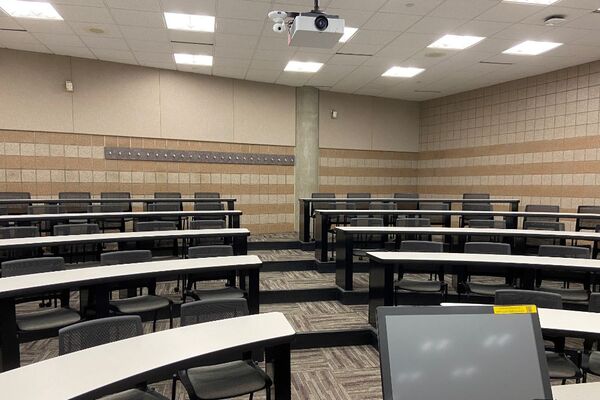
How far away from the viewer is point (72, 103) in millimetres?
7863

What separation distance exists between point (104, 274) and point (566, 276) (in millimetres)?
4934

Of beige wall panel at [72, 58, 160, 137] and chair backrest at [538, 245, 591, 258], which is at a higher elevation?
beige wall panel at [72, 58, 160, 137]

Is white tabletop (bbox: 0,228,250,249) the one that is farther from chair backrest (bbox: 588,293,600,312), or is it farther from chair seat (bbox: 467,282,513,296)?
chair backrest (bbox: 588,293,600,312)

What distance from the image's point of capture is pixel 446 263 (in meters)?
3.85

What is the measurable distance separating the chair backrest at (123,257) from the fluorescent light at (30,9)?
146 inches

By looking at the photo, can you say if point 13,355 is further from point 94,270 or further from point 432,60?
point 432,60

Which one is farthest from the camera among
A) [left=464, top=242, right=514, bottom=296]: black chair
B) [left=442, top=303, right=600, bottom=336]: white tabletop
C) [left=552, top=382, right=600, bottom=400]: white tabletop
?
[left=464, top=242, right=514, bottom=296]: black chair

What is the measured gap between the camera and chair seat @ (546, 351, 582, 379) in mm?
2576

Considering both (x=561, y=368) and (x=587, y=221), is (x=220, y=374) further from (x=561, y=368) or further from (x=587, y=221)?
(x=587, y=221)

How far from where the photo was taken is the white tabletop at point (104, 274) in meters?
2.82

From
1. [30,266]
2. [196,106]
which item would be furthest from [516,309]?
[196,106]

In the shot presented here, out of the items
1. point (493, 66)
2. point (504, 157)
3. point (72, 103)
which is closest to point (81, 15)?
point (72, 103)

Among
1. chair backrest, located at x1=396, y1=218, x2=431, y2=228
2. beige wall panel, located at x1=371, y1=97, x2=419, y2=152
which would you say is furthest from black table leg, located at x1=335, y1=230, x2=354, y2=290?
beige wall panel, located at x1=371, y1=97, x2=419, y2=152

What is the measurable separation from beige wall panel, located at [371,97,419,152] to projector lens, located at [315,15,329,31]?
6.63 metres
